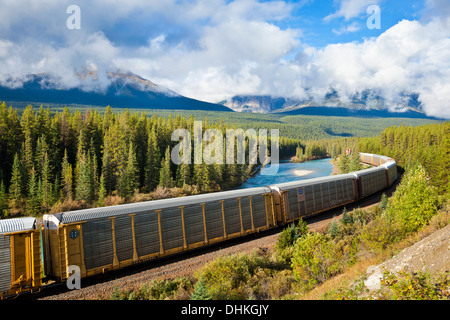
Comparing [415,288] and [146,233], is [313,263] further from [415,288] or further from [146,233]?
[146,233]

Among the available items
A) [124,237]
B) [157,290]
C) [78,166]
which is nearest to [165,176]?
[78,166]


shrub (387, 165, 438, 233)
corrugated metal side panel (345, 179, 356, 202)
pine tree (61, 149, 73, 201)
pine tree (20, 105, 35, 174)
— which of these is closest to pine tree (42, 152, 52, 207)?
pine tree (61, 149, 73, 201)

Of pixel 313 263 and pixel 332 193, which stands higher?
pixel 332 193

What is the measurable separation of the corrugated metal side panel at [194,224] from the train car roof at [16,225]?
25.5 feet

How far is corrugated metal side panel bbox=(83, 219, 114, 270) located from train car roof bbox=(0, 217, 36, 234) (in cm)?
217

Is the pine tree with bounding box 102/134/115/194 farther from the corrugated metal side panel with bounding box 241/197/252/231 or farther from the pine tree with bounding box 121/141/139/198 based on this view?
the corrugated metal side panel with bounding box 241/197/252/231

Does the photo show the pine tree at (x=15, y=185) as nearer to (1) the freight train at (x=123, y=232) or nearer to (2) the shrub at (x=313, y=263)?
(1) the freight train at (x=123, y=232)

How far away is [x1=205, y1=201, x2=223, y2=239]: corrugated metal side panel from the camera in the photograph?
18.6 m

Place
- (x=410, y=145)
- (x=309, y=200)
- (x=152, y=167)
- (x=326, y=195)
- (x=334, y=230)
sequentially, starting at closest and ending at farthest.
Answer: (x=334, y=230), (x=309, y=200), (x=326, y=195), (x=152, y=167), (x=410, y=145)

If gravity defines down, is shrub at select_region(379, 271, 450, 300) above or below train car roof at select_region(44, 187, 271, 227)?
below

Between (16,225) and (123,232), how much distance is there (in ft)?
15.1

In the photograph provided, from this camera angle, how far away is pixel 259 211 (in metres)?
22.2
